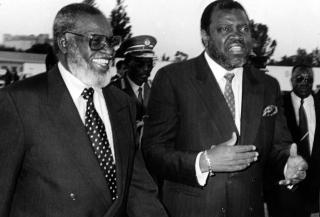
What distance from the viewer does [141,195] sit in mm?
2797

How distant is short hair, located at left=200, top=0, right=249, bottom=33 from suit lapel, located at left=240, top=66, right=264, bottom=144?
0.46 m

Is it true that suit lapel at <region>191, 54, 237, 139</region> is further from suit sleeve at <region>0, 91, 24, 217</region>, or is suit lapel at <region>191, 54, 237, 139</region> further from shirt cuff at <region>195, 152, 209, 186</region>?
suit sleeve at <region>0, 91, 24, 217</region>

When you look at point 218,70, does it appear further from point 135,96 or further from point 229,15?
point 135,96

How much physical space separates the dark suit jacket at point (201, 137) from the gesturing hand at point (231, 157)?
7.9 inches

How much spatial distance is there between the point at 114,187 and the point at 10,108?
676 millimetres

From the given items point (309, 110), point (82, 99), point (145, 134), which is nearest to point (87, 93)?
point (82, 99)

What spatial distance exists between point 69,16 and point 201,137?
1.14 metres

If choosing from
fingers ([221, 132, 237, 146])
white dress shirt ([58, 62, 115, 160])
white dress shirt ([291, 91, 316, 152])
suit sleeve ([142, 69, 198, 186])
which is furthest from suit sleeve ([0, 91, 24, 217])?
white dress shirt ([291, 91, 316, 152])

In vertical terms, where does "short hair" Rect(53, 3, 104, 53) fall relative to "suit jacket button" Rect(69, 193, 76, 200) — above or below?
above

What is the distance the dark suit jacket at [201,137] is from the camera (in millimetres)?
3025

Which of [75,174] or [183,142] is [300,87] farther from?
[75,174]

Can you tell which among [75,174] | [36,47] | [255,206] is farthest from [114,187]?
[36,47]

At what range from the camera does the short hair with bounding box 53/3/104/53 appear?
2609 mm

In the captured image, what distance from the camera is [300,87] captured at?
6977mm
